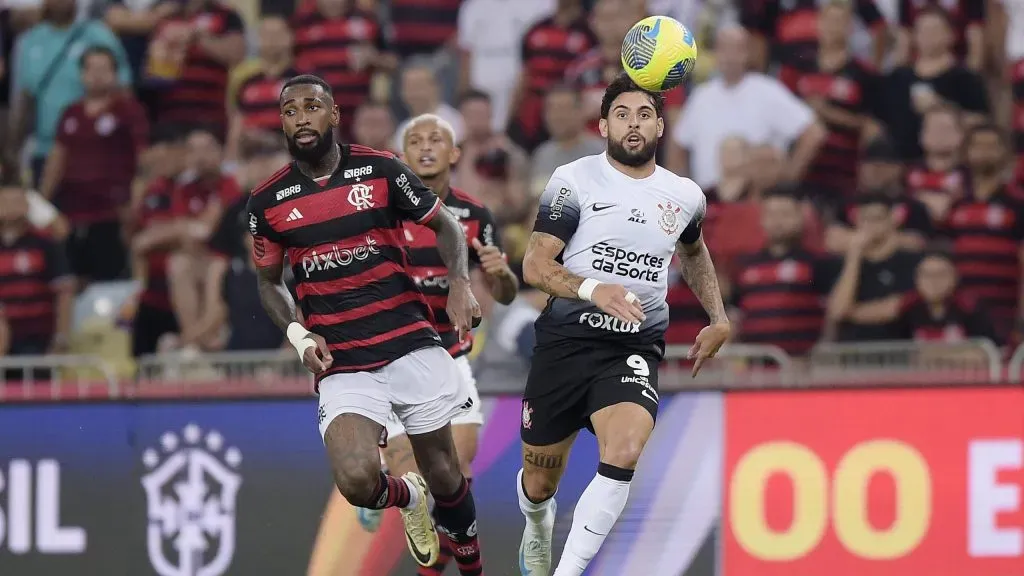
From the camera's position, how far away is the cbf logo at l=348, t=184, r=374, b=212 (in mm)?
9594

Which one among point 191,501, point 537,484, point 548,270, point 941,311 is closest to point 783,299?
point 941,311

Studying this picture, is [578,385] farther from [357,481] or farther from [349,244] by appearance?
[349,244]

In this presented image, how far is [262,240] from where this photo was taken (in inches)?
382

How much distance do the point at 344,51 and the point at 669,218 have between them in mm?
7523

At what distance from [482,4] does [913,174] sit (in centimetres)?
447

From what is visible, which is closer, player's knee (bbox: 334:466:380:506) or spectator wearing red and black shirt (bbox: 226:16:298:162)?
player's knee (bbox: 334:466:380:506)

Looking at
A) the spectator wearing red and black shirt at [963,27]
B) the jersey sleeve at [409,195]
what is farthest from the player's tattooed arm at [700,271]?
the spectator wearing red and black shirt at [963,27]

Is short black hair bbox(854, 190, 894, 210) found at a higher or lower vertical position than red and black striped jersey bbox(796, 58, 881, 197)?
lower

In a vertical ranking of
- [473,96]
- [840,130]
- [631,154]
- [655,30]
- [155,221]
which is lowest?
[631,154]

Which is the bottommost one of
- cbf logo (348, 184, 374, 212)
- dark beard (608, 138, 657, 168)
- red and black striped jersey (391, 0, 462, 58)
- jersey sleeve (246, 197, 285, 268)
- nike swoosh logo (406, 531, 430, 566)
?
nike swoosh logo (406, 531, 430, 566)

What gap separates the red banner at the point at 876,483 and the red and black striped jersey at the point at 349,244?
307 centimetres

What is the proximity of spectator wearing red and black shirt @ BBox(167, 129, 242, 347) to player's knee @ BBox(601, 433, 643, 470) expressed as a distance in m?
6.27

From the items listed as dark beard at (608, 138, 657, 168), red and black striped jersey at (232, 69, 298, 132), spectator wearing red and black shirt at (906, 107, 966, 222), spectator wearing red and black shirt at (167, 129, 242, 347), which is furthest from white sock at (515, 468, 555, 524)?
red and black striped jersey at (232, 69, 298, 132)

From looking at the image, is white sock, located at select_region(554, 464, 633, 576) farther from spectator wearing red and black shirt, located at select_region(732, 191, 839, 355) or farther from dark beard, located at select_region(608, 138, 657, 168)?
spectator wearing red and black shirt, located at select_region(732, 191, 839, 355)
